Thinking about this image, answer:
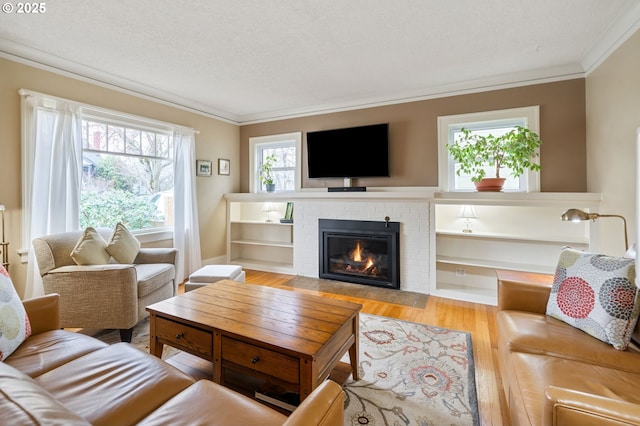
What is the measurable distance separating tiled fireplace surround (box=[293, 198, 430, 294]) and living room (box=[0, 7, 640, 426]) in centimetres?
33

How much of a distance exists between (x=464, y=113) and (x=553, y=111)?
86cm

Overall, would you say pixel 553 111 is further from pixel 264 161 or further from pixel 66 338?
pixel 66 338

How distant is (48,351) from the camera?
135 cm

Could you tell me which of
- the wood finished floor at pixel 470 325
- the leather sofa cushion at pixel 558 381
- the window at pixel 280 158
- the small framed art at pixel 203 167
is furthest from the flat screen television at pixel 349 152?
the leather sofa cushion at pixel 558 381

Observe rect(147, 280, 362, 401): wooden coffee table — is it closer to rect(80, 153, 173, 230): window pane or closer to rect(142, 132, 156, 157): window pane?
rect(80, 153, 173, 230): window pane

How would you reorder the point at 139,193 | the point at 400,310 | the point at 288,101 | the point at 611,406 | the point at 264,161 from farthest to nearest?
the point at 264,161, the point at 288,101, the point at 139,193, the point at 400,310, the point at 611,406

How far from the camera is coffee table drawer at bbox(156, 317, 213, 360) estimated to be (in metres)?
1.62

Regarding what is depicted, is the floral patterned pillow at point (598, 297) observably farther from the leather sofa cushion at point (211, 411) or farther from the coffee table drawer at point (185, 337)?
the coffee table drawer at point (185, 337)

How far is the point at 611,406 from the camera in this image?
2.60ft

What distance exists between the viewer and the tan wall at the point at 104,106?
2.56 meters

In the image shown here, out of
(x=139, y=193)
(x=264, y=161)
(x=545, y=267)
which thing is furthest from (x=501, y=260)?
(x=139, y=193)

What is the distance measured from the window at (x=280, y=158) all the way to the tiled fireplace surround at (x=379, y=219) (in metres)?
0.61

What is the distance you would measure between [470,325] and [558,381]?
161 cm

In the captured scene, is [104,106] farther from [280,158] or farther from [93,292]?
[280,158]
